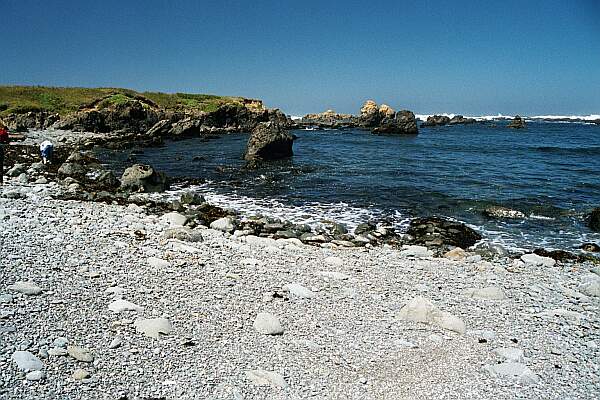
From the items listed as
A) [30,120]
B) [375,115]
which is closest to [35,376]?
[30,120]

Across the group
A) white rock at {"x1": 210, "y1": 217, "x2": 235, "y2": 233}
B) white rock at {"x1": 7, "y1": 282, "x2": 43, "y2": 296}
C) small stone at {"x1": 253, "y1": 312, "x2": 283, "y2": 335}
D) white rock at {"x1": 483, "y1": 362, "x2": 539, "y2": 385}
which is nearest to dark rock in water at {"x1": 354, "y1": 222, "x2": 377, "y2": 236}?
white rock at {"x1": 210, "y1": 217, "x2": 235, "y2": 233}

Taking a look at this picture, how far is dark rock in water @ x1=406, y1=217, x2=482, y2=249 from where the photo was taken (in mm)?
12117

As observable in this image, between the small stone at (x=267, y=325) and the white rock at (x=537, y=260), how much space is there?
7.31 meters

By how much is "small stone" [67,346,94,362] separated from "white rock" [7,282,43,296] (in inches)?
69.4

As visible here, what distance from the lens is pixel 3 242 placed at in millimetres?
8328

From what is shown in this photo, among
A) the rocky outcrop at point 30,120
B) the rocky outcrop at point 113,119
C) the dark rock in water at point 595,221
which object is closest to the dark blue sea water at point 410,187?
the dark rock in water at point 595,221

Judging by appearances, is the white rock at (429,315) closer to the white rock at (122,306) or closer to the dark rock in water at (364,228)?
the white rock at (122,306)

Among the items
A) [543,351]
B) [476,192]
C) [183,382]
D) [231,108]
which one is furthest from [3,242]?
[231,108]

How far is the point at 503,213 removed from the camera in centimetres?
1549

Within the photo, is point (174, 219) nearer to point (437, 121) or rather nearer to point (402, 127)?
point (402, 127)

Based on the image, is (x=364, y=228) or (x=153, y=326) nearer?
(x=153, y=326)

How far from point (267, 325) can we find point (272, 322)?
93 millimetres

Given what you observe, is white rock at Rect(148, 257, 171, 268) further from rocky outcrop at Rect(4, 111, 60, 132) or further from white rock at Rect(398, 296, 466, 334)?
rocky outcrop at Rect(4, 111, 60, 132)

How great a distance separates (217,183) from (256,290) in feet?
47.4
